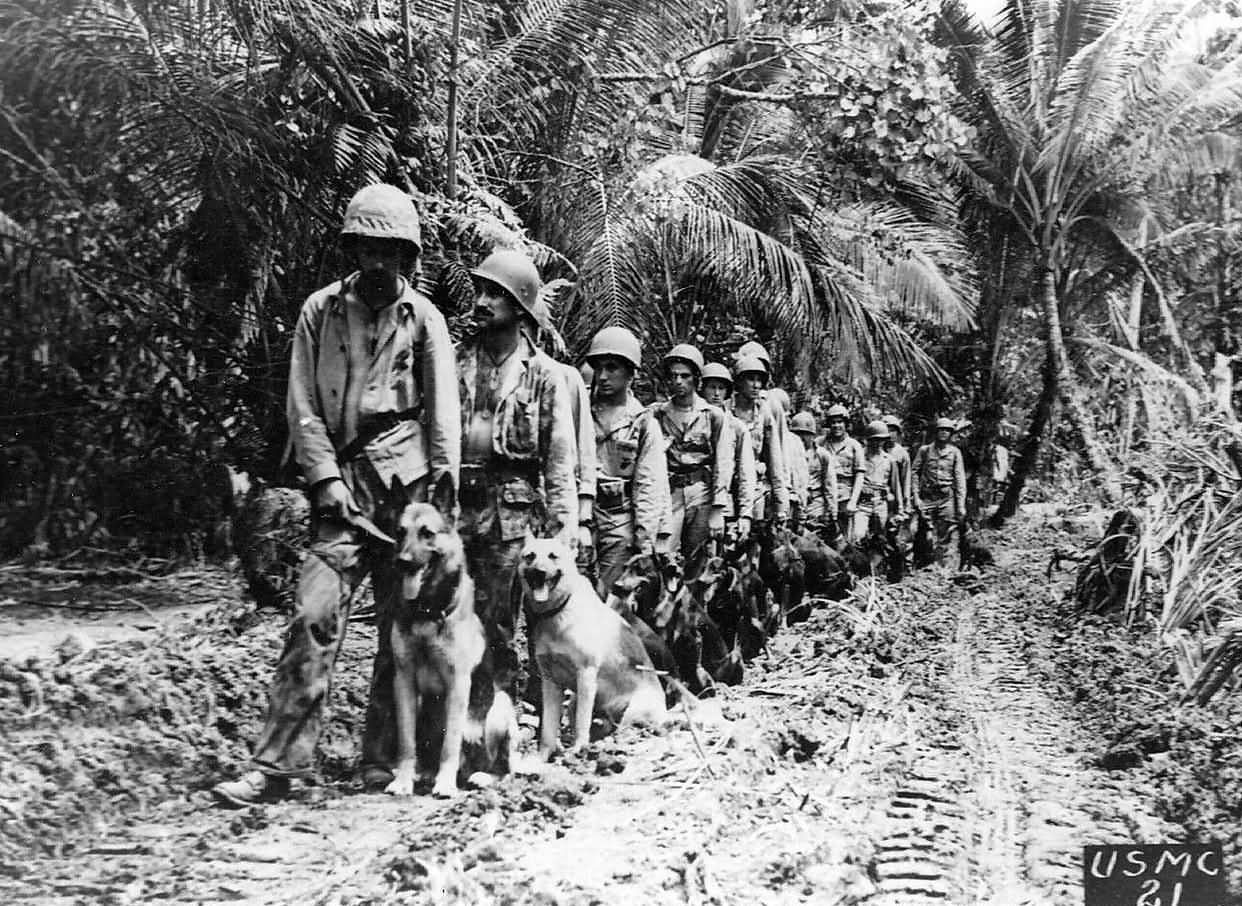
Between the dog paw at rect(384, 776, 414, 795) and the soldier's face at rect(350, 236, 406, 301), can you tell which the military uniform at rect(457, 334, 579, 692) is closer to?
the soldier's face at rect(350, 236, 406, 301)

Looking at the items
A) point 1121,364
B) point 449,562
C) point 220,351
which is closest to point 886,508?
point 1121,364

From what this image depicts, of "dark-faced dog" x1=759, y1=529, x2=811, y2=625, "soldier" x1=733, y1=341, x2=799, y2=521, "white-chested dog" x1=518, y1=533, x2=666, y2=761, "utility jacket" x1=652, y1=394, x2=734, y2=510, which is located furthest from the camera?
"soldier" x1=733, y1=341, x2=799, y2=521

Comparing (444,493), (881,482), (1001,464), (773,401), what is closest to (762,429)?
(773,401)

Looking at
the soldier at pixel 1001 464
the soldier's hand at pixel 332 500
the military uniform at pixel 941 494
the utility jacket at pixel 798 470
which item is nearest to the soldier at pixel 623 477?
the soldier at pixel 1001 464

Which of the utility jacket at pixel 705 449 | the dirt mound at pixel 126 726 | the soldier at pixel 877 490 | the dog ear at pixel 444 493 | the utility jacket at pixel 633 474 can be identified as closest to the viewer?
the dirt mound at pixel 126 726

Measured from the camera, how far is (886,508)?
45.3 feet

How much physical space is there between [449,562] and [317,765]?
0.92m

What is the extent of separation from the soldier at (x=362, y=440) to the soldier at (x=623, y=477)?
216 cm

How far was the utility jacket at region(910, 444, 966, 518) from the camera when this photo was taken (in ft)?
35.7

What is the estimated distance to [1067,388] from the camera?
6098 mm

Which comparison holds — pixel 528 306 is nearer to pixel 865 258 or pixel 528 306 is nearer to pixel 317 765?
pixel 317 765

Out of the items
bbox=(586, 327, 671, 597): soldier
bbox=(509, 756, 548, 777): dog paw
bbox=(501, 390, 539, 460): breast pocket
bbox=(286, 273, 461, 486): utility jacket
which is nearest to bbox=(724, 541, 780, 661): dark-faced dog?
bbox=(586, 327, 671, 597): soldier

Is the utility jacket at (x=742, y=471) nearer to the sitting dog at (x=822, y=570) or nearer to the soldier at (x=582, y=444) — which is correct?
the sitting dog at (x=822, y=570)

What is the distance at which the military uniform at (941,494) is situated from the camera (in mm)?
11062
